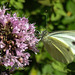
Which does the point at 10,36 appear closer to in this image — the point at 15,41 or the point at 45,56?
the point at 15,41

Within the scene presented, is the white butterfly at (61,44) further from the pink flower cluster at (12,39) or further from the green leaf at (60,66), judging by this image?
the pink flower cluster at (12,39)

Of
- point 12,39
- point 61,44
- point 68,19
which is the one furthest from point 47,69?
point 12,39

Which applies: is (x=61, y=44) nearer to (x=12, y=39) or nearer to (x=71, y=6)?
(x=12, y=39)

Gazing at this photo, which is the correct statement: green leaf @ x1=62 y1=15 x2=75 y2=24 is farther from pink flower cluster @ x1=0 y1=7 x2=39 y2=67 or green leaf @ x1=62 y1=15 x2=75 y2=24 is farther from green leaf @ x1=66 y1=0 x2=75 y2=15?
pink flower cluster @ x1=0 y1=7 x2=39 y2=67

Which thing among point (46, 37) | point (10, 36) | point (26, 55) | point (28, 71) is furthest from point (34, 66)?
point (10, 36)

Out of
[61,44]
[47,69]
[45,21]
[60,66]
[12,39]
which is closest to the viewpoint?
[12,39]

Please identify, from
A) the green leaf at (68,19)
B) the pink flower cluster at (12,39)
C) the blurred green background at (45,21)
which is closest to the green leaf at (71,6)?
the blurred green background at (45,21)

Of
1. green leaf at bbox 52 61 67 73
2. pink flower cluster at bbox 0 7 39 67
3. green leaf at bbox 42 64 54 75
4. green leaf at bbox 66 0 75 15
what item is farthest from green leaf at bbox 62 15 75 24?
pink flower cluster at bbox 0 7 39 67

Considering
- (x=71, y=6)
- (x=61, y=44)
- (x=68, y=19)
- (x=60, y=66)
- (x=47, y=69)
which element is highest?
(x=71, y=6)
